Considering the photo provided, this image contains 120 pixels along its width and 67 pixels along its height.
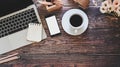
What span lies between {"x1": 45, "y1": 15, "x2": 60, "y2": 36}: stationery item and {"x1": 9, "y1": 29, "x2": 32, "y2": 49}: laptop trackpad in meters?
0.11

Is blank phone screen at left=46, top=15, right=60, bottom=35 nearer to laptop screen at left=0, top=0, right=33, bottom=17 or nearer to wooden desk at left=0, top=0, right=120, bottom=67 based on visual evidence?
wooden desk at left=0, top=0, right=120, bottom=67

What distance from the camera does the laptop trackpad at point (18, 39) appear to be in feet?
3.57

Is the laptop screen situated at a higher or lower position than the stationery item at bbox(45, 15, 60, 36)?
higher

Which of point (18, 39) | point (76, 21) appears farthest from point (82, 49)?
point (18, 39)

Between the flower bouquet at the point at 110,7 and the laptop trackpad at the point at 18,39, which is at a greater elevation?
the flower bouquet at the point at 110,7

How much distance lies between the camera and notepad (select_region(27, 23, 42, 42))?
1.08 meters

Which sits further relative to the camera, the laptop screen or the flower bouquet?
the laptop screen

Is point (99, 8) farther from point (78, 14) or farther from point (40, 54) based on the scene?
point (40, 54)

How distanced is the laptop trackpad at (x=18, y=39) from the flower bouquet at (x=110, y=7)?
14.0 inches

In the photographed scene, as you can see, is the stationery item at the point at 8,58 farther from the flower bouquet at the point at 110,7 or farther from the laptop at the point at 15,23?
the flower bouquet at the point at 110,7

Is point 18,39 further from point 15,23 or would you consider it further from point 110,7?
point 110,7

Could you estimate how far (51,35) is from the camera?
1082mm

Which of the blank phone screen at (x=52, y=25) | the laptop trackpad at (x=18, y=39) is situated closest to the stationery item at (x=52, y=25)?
the blank phone screen at (x=52, y=25)

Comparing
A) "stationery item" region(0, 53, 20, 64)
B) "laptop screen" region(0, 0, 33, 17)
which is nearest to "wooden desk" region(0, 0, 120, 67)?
"stationery item" region(0, 53, 20, 64)
